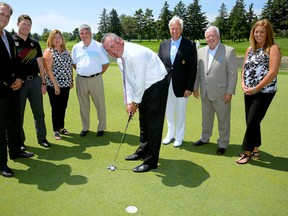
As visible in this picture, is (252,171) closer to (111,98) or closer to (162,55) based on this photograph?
(162,55)

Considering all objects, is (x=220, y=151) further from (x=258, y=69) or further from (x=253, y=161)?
(x=258, y=69)

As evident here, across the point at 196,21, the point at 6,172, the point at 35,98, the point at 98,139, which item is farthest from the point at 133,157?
the point at 196,21

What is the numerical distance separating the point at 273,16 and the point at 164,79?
7030 centimetres

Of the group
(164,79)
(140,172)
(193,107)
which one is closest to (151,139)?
(140,172)

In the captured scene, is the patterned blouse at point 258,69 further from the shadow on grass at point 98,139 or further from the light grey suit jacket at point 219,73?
the shadow on grass at point 98,139

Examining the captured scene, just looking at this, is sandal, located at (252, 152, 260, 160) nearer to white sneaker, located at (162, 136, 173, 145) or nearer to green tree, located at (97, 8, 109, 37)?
white sneaker, located at (162, 136, 173, 145)

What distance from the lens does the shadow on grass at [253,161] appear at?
13.5ft

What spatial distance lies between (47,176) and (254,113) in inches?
122

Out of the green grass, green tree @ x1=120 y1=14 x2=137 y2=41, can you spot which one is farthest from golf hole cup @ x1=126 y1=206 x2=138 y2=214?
green tree @ x1=120 y1=14 x2=137 y2=41

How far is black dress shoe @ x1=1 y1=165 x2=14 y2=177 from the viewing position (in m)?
3.73

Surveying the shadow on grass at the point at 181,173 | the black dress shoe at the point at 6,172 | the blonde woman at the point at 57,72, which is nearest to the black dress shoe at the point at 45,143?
the blonde woman at the point at 57,72

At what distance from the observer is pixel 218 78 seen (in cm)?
436

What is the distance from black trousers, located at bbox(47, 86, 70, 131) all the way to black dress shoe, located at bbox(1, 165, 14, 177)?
62.1 inches

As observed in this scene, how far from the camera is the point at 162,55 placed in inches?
189
